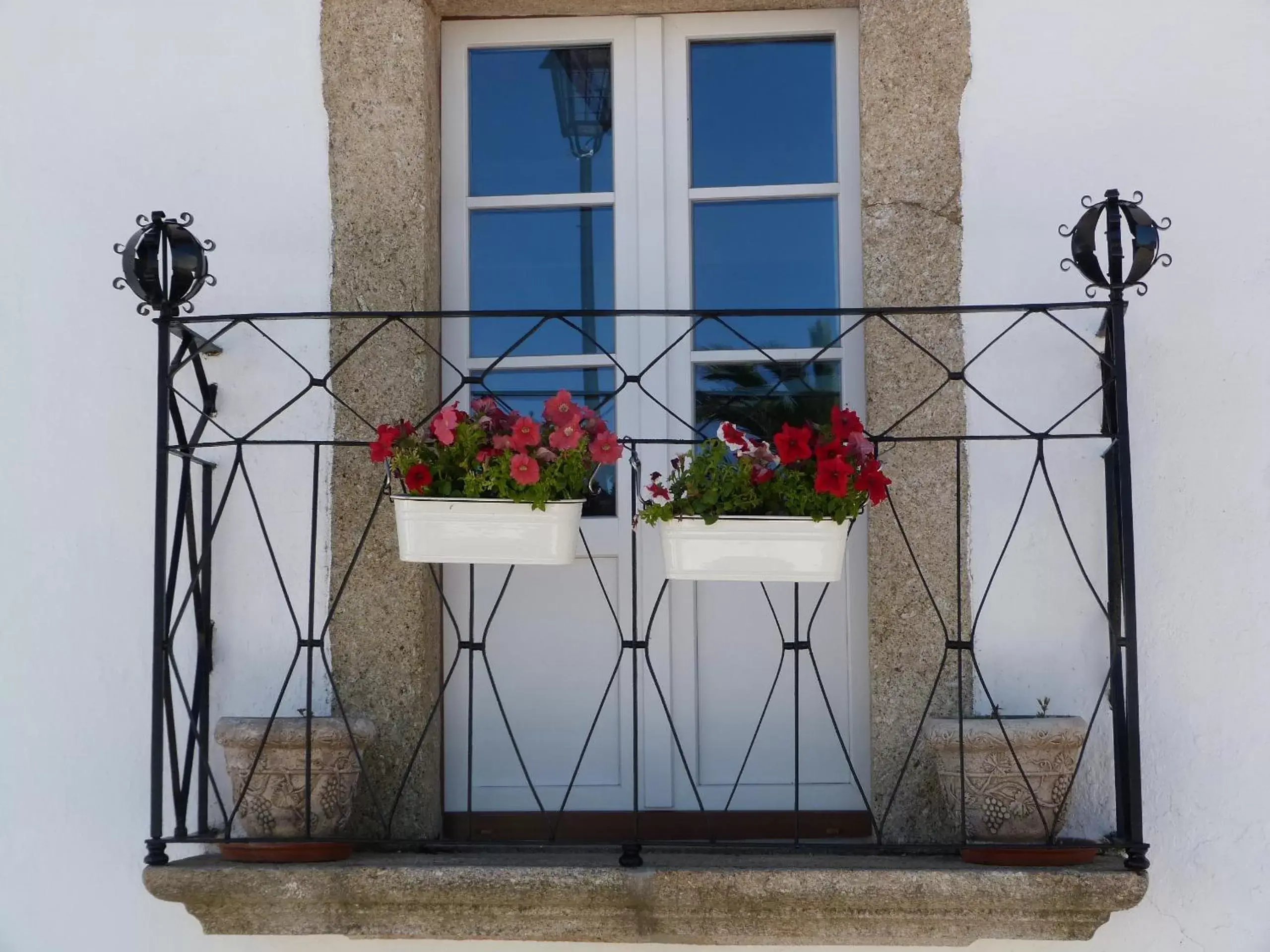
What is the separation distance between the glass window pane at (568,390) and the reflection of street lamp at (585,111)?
91 millimetres

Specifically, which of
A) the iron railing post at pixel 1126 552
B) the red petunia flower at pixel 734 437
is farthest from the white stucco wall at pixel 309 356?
the red petunia flower at pixel 734 437

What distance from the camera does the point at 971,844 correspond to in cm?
279

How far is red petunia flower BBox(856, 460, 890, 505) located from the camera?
2.65 m

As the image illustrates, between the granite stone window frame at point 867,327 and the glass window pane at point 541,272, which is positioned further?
the glass window pane at point 541,272

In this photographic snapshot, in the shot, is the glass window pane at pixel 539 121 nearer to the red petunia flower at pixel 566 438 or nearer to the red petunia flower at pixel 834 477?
the red petunia flower at pixel 566 438

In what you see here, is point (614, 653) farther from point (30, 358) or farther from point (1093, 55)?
point (1093, 55)

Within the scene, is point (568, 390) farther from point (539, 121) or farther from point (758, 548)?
point (758, 548)

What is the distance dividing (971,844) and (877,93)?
1639 millimetres

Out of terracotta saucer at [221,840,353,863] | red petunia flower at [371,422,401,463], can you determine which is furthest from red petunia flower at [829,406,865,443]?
terracotta saucer at [221,840,353,863]

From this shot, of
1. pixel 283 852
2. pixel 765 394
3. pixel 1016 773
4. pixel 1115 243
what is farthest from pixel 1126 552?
pixel 283 852

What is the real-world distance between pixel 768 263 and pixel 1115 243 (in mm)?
857

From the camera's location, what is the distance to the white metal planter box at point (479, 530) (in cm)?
271

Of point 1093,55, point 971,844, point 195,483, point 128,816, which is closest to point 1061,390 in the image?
point 1093,55

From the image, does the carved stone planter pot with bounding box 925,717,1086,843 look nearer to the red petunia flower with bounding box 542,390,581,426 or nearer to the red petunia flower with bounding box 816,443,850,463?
the red petunia flower with bounding box 816,443,850,463
